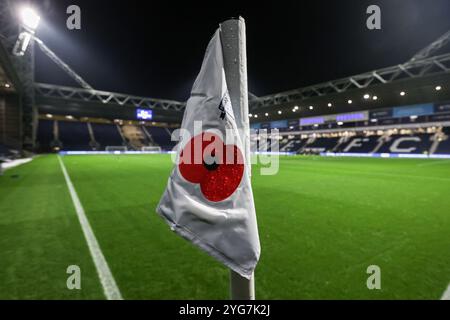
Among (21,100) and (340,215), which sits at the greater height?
(21,100)

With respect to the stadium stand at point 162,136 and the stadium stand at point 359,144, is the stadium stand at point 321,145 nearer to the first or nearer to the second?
the stadium stand at point 359,144

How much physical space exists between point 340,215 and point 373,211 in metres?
0.86

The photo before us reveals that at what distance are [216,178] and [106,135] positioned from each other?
56.8m

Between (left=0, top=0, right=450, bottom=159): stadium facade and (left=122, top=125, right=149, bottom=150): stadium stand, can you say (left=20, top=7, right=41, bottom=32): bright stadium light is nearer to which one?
(left=0, top=0, right=450, bottom=159): stadium facade

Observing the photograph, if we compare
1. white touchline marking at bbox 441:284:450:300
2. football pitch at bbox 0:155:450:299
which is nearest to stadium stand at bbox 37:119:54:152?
football pitch at bbox 0:155:450:299

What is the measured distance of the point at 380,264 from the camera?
2938mm

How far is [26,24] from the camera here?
727 inches

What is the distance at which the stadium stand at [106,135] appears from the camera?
164 ft

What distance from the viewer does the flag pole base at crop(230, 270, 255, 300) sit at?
136 cm

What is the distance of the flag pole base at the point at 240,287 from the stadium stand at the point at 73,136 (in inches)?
2007

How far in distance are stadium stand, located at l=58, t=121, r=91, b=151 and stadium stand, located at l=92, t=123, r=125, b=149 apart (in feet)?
6.27

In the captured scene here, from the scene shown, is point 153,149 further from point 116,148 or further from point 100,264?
point 100,264
